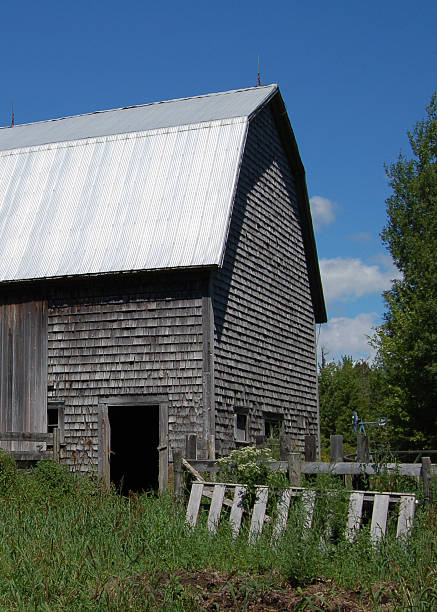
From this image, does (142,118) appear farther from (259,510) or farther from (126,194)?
(259,510)

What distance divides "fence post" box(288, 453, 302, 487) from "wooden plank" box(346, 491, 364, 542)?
1.26 meters

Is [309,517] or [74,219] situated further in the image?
[74,219]

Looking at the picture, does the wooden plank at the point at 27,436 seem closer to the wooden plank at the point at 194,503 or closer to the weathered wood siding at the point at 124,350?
the weathered wood siding at the point at 124,350

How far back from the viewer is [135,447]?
2266 cm

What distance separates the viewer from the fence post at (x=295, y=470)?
10898 mm

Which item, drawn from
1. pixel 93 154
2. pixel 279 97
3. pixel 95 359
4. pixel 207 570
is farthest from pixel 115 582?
pixel 279 97

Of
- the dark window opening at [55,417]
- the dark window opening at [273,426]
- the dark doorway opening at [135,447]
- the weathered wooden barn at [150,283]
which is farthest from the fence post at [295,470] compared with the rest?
the dark doorway opening at [135,447]

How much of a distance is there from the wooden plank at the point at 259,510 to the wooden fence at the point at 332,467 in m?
0.59

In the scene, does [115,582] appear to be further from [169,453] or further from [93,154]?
[93,154]

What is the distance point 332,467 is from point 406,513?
1.45m

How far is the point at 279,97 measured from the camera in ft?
69.4

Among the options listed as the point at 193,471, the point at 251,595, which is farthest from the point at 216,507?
the point at 251,595

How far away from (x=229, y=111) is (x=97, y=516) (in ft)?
38.3

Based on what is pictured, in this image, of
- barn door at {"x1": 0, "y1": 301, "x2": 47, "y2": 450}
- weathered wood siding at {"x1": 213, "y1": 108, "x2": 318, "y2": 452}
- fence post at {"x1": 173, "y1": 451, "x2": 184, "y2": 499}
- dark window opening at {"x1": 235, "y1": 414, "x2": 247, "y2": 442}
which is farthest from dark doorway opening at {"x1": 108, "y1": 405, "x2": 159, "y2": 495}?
fence post at {"x1": 173, "y1": 451, "x2": 184, "y2": 499}
